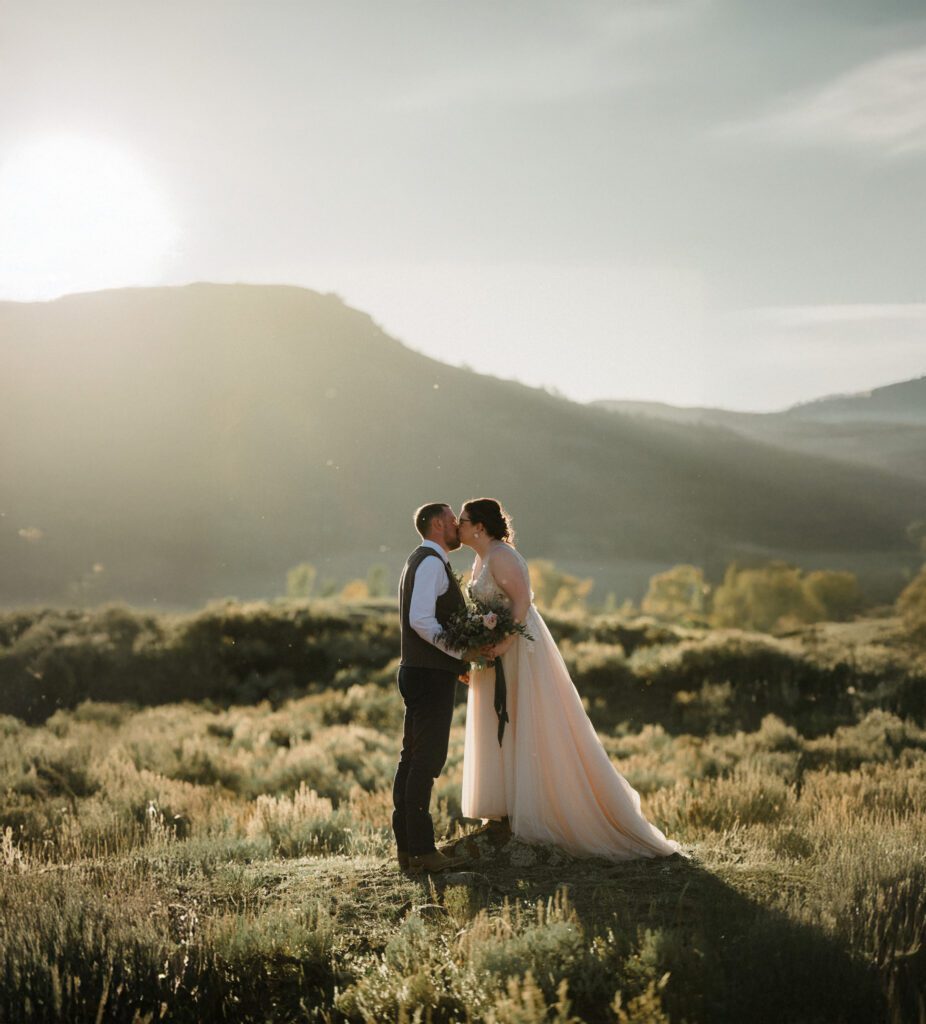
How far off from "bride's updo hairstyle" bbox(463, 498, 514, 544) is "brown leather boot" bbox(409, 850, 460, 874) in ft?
7.50

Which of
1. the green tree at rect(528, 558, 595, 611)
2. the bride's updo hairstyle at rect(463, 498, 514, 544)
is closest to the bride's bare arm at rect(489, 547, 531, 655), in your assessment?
the bride's updo hairstyle at rect(463, 498, 514, 544)

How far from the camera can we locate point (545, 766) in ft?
25.2

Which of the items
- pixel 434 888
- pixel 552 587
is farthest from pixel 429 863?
pixel 552 587

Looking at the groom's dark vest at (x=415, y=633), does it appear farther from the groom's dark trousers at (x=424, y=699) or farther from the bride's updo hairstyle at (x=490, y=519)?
the bride's updo hairstyle at (x=490, y=519)

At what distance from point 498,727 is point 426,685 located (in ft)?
2.58

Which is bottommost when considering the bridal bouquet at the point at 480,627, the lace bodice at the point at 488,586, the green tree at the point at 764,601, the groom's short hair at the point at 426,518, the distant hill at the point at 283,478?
the green tree at the point at 764,601

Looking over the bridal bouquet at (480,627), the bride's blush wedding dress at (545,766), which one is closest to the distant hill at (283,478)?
the bride's blush wedding dress at (545,766)

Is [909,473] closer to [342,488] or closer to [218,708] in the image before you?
[342,488]

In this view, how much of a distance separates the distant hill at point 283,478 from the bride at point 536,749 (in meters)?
147

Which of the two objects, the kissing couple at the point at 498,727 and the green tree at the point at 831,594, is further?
the green tree at the point at 831,594

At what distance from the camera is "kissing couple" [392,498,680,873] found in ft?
24.1

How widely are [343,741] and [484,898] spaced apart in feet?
29.3

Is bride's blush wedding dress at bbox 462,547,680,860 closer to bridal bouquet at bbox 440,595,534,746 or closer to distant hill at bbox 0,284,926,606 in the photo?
bridal bouquet at bbox 440,595,534,746

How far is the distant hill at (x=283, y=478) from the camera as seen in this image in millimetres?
157250
